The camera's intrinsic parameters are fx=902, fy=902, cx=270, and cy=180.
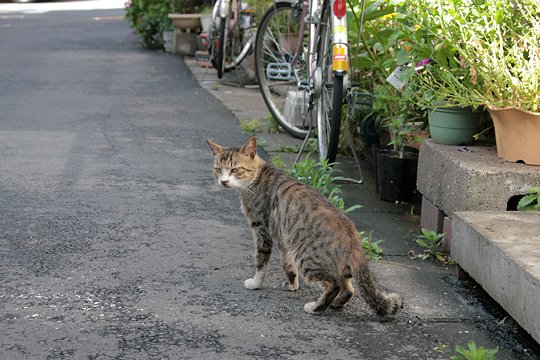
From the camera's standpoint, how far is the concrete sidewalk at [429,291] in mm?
3566

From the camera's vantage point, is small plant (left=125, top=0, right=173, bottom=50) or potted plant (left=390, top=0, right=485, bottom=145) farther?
small plant (left=125, top=0, right=173, bottom=50)

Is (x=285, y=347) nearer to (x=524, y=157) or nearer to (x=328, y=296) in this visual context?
(x=328, y=296)

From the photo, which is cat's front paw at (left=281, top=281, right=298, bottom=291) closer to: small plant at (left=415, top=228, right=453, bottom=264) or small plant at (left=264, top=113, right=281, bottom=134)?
small plant at (left=415, top=228, right=453, bottom=264)

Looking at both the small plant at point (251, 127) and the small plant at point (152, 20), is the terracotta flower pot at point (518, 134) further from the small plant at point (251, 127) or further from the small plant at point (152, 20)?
the small plant at point (152, 20)

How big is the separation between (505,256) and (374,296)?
55cm

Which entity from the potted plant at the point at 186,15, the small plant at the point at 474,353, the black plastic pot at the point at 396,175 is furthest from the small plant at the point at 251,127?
the potted plant at the point at 186,15

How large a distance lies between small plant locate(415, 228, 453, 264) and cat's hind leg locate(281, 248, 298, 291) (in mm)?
824

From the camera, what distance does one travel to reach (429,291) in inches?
161

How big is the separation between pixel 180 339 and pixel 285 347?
16.0 inches

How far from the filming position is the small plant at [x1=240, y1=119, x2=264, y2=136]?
25.0ft

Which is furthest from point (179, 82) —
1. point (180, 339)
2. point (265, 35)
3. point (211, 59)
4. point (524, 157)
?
point (180, 339)

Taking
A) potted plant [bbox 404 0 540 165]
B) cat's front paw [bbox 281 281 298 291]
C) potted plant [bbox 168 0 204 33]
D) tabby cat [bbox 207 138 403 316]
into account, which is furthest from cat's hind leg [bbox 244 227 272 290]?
potted plant [bbox 168 0 204 33]

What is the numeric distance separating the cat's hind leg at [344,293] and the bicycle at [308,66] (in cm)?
201

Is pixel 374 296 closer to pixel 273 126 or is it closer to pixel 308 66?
pixel 308 66
